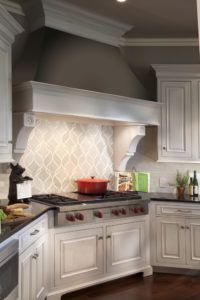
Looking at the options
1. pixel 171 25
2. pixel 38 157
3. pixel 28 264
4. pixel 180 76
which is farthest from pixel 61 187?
pixel 171 25

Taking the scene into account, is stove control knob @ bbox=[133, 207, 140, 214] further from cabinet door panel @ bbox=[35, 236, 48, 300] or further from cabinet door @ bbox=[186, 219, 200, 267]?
cabinet door panel @ bbox=[35, 236, 48, 300]

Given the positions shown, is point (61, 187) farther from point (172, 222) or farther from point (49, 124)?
point (172, 222)

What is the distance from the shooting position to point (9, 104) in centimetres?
300

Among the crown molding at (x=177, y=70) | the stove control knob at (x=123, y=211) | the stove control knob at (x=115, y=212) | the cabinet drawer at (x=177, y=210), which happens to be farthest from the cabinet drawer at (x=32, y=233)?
the crown molding at (x=177, y=70)

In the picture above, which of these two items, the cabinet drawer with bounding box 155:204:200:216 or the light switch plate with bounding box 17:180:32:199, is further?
the cabinet drawer with bounding box 155:204:200:216

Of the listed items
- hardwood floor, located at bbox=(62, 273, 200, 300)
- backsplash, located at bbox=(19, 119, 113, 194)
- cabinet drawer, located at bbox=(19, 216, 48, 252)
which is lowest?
hardwood floor, located at bbox=(62, 273, 200, 300)

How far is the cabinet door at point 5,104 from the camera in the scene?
2887mm

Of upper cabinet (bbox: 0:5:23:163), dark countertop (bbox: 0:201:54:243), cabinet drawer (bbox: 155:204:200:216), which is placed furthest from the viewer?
cabinet drawer (bbox: 155:204:200:216)

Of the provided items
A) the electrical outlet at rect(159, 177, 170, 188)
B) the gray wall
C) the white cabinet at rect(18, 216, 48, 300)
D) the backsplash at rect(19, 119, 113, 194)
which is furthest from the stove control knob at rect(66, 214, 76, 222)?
the electrical outlet at rect(159, 177, 170, 188)

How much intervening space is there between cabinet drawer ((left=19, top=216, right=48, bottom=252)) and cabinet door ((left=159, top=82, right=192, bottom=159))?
1854mm

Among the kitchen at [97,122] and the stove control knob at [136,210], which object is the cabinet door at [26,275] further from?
the stove control knob at [136,210]

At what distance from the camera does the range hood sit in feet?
10.4

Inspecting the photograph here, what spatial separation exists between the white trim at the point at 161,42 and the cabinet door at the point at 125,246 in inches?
87.2

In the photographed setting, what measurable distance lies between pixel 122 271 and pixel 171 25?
274cm
